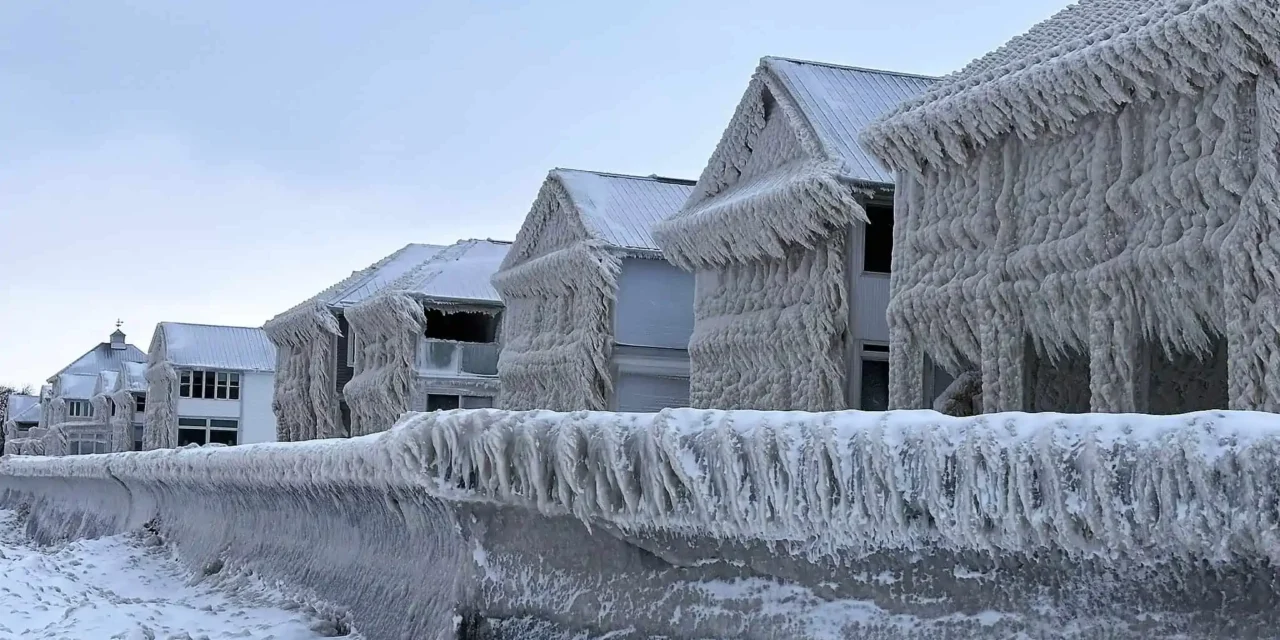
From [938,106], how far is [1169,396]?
3733mm

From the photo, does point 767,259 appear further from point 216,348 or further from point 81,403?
point 81,403

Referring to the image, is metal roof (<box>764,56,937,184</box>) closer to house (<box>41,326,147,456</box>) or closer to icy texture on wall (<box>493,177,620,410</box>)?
icy texture on wall (<box>493,177,620,410</box>)

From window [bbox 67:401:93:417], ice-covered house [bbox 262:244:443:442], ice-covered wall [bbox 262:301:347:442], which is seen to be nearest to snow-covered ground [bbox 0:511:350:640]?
ice-covered house [bbox 262:244:443:442]

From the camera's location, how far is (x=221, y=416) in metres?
57.3

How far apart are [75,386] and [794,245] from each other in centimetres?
6442

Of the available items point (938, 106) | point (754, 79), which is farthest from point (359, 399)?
point (938, 106)

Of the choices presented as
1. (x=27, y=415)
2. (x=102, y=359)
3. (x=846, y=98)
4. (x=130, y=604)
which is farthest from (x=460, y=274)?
(x=27, y=415)

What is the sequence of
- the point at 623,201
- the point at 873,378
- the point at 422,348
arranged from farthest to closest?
the point at 422,348, the point at 623,201, the point at 873,378

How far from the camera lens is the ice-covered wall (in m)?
40.1


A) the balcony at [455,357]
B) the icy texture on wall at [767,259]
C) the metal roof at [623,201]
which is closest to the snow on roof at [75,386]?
the balcony at [455,357]

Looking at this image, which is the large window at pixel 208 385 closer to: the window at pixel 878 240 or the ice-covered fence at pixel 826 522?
the window at pixel 878 240

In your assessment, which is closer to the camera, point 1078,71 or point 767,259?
point 1078,71

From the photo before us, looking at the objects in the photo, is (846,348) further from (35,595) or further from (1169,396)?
(35,595)

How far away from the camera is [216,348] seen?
58750 mm
